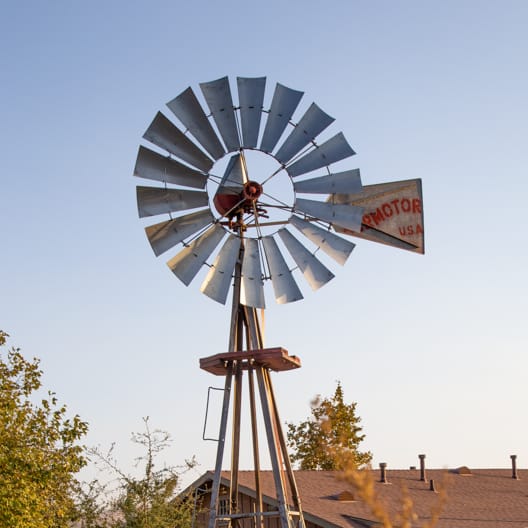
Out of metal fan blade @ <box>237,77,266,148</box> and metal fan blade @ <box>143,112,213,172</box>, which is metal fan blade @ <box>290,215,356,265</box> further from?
metal fan blade @ <box>143,112,213,172</box>

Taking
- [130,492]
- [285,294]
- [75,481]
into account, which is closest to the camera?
[285,294]

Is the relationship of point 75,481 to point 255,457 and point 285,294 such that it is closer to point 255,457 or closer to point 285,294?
point 255,457

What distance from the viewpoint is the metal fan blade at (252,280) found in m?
11.2

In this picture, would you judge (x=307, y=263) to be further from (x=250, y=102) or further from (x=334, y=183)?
(x=250, y=102)

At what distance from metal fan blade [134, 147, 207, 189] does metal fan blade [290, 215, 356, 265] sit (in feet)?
4.89

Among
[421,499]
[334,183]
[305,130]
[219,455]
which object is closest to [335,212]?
[334,183]

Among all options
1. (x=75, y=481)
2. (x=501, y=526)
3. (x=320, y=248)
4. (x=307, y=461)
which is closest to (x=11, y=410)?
(x=75, y=481)

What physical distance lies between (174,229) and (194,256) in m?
0.45

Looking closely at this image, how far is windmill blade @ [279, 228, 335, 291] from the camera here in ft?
37.0

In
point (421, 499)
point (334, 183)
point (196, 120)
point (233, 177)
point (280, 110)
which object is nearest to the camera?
point (196, 120)

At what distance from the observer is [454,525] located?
707 inches

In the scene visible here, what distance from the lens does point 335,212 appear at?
1167cm

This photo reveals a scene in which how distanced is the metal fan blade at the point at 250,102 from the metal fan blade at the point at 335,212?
3.78 feet

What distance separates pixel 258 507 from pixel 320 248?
3.47 m
